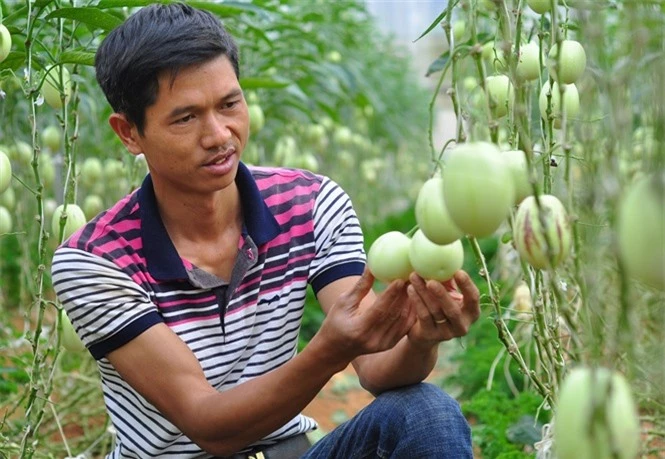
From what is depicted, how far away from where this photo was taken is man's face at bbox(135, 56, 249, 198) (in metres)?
1.33

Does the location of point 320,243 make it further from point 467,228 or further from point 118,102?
point 467,228

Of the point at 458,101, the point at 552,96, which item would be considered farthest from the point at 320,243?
the point at 458,101

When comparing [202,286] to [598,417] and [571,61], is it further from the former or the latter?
[598,417]

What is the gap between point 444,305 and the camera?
107 centimetres

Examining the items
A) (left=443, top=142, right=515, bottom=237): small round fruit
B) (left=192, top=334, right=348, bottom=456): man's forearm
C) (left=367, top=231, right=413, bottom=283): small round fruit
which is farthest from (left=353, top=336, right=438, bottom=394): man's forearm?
(left=443, top=142, right=515, bottom=237): small round fruit

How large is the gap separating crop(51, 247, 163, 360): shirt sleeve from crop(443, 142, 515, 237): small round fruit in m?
0.67

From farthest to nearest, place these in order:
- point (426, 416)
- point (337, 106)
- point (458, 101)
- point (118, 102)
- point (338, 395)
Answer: point (337, 106)
point (338, 395)
point (118, 102)
point (426, 416)
point (458, 101)

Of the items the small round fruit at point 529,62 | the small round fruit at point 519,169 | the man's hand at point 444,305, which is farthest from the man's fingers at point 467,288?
the small round fruit at point 529,62

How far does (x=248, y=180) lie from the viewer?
1.52m

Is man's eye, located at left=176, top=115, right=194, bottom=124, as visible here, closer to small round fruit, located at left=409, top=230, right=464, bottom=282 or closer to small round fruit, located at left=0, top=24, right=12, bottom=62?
small round fruit, located at left=0, top=24, right=12, bottom=62

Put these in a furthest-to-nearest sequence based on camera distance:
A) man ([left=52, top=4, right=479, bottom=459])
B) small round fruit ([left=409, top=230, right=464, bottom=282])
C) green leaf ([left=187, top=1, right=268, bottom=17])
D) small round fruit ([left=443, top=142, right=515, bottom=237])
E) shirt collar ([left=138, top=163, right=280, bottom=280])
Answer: green leaf ([left=187, top=1, right=268, bottom=17])
shirt collar ([left=138, top=163, right=280, bottom=280])
man ([left=52, top=4, right=479, bottom=459])
small round fruit ([left=409, top=230, right=464, bottom=282])
small round fruit ([left=443, top=142, right=515, bottom=237])

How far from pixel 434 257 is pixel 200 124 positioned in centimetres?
51

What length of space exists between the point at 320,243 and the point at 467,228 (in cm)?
75

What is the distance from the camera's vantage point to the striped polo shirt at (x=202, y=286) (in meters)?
1.35
